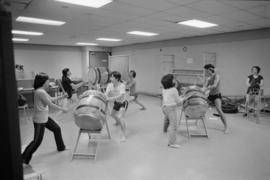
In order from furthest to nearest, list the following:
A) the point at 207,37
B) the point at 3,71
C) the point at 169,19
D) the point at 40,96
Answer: the point at 207,37
the point at 169,19
the point at 40,96
the point at 3,71

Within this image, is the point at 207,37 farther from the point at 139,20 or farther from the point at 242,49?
the point at 139,20

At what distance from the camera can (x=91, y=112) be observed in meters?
2.81

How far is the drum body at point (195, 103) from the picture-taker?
3.67 m

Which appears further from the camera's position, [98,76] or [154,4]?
[98,76]

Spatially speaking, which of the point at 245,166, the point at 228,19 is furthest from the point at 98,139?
the point at 228,19

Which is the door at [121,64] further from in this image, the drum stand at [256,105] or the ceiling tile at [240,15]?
the ceiling tile at [240,15]

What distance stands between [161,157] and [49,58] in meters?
8.88

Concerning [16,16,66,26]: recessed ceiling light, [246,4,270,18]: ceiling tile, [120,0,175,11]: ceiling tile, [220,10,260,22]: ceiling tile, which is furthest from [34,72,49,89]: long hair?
[246,4,270,18]: ceiling tile

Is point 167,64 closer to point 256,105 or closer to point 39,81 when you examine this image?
point 256,105

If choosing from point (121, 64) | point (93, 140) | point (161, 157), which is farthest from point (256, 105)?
point (121, 64)

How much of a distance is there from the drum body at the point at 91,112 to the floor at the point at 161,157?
0.55m

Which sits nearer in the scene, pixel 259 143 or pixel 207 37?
pixel 259 143

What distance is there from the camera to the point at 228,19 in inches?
173

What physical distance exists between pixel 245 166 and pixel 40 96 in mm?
2893
